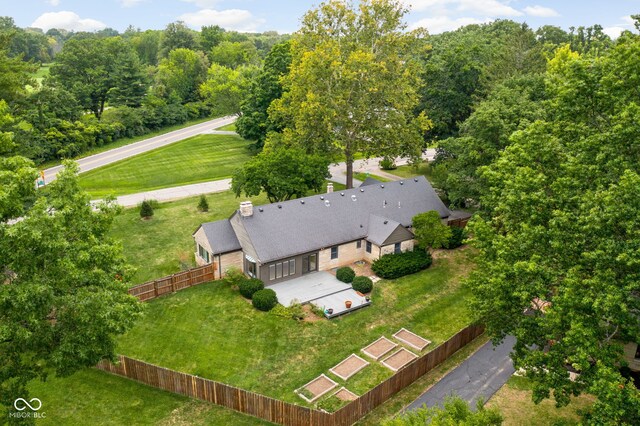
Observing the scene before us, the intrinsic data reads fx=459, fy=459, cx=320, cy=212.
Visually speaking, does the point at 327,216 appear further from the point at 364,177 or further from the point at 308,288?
the point at 364,177

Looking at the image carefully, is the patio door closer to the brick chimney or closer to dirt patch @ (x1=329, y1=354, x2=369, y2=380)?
the brick chimney

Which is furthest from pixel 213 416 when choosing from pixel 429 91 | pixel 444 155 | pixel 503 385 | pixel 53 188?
pixel 429 91

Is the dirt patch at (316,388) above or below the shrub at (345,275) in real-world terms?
below

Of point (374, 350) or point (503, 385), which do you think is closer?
point (503, 385)

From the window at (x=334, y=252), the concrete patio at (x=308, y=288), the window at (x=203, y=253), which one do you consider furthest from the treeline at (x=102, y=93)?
the window at (x=334, y=252)

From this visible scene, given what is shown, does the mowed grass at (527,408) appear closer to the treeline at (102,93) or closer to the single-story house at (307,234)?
the single-story house at (307,234)

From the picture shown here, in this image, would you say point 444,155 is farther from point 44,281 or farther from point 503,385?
point 44,281

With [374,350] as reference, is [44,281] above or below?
above
